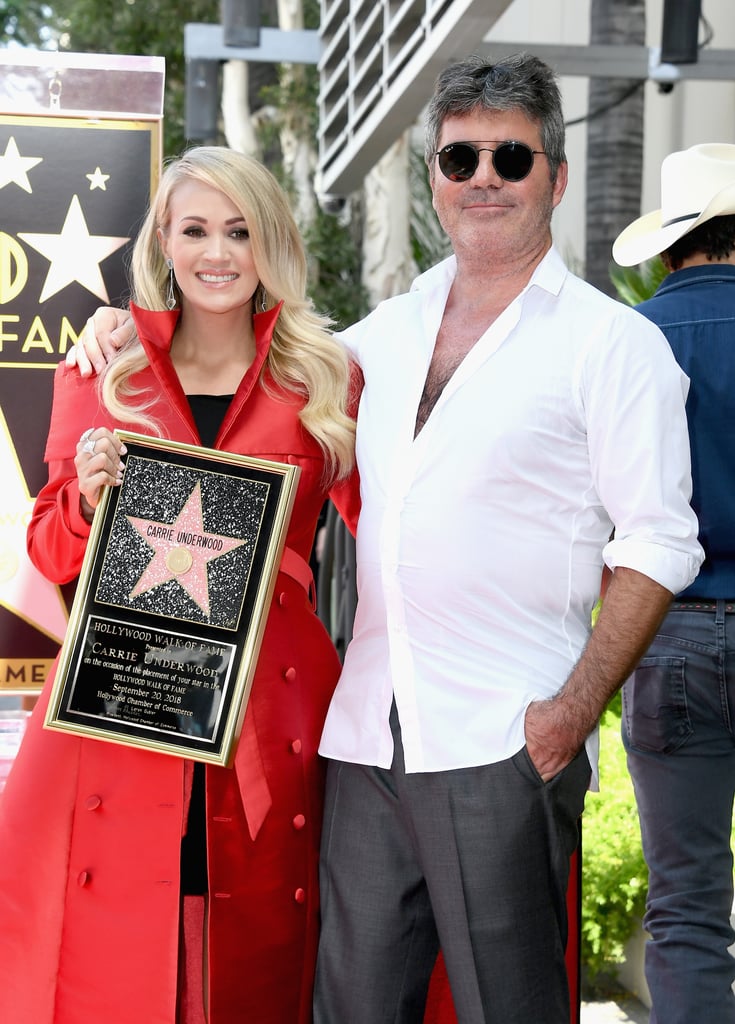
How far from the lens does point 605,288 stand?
11.2 meters

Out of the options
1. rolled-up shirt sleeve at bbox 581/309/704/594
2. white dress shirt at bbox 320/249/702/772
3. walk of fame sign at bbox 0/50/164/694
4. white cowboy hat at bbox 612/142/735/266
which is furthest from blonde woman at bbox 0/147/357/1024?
white cowboy hat at bbox 612/142/735/266

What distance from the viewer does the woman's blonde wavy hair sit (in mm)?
2791

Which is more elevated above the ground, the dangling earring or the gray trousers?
the dangling earring

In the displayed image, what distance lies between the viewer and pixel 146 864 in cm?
266

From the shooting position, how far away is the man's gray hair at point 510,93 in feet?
8.73

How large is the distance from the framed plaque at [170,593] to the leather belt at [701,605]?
3.61 ft

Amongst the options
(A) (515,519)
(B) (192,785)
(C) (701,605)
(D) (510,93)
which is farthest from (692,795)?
(D) (510,93)

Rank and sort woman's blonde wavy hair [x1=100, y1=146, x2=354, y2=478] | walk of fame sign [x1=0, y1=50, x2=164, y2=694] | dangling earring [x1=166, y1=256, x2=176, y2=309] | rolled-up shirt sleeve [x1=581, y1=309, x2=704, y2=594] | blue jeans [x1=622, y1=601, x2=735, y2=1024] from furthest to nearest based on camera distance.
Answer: walk of fame sign [x1=0, y1=50, x2=164, y2=694] < blue jeans [x1=622, y1=601, x2=735, y2=1024] < dangling earring [x1=166, y1=256, x2=176, y2=309] < woman's blonde wavy hair [x1=100, y1=146, x2=354, y2=478] < rolled-up shirt sleeve [x1=581, y1=309, x2=704, y2=594]

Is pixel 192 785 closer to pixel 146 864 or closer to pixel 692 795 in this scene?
pixel 146 864

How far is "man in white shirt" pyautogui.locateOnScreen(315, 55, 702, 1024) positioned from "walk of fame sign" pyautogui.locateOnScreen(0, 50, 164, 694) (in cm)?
116

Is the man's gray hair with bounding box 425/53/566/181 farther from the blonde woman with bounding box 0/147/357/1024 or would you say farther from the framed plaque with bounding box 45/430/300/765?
the framed plaque with bounding box 45/430/300/765

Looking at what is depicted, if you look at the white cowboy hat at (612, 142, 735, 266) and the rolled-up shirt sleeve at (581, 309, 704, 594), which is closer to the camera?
the rolled-up shirt sleeve at (581, 309, 704, 594)

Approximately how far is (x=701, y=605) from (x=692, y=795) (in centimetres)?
45

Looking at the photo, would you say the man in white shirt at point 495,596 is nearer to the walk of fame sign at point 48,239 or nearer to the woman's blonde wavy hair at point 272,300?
the woman's blonde wavy hair at point 272,300
